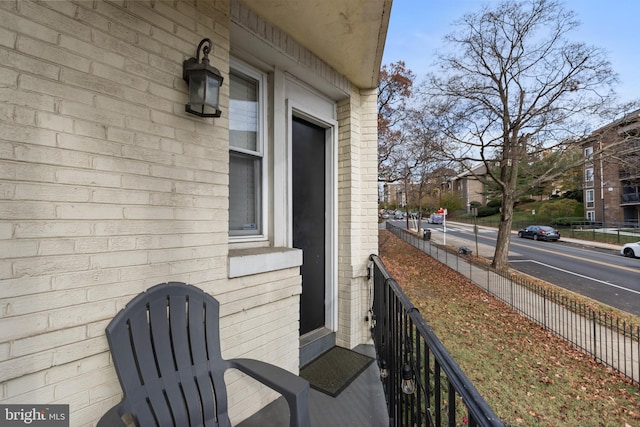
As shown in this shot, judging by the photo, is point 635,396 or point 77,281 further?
point 635,396

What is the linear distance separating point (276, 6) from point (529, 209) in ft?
151

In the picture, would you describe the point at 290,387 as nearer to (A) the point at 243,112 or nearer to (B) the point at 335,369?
(B) the point at 335,369

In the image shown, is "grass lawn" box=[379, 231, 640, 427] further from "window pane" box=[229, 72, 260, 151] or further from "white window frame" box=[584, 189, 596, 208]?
"white window frame" box=[584, 189, 596, 208]

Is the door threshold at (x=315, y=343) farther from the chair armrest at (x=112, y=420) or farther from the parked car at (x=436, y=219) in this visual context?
the parked car at (x=436, y=219)

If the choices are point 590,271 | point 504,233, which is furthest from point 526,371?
point 590,271

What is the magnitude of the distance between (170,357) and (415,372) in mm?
1269

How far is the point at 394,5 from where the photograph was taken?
2.15 meters

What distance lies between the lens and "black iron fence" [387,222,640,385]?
459 centimetres

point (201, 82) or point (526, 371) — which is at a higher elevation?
point (201, 82)

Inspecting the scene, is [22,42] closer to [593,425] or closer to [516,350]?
[593,425]

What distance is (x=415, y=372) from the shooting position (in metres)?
1.48

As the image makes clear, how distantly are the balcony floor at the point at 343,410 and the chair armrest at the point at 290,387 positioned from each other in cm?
88

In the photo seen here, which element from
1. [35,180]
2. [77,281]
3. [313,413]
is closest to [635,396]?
[313,413]

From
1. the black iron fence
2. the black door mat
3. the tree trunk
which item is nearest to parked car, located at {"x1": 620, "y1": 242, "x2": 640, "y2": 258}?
the tree trunk
